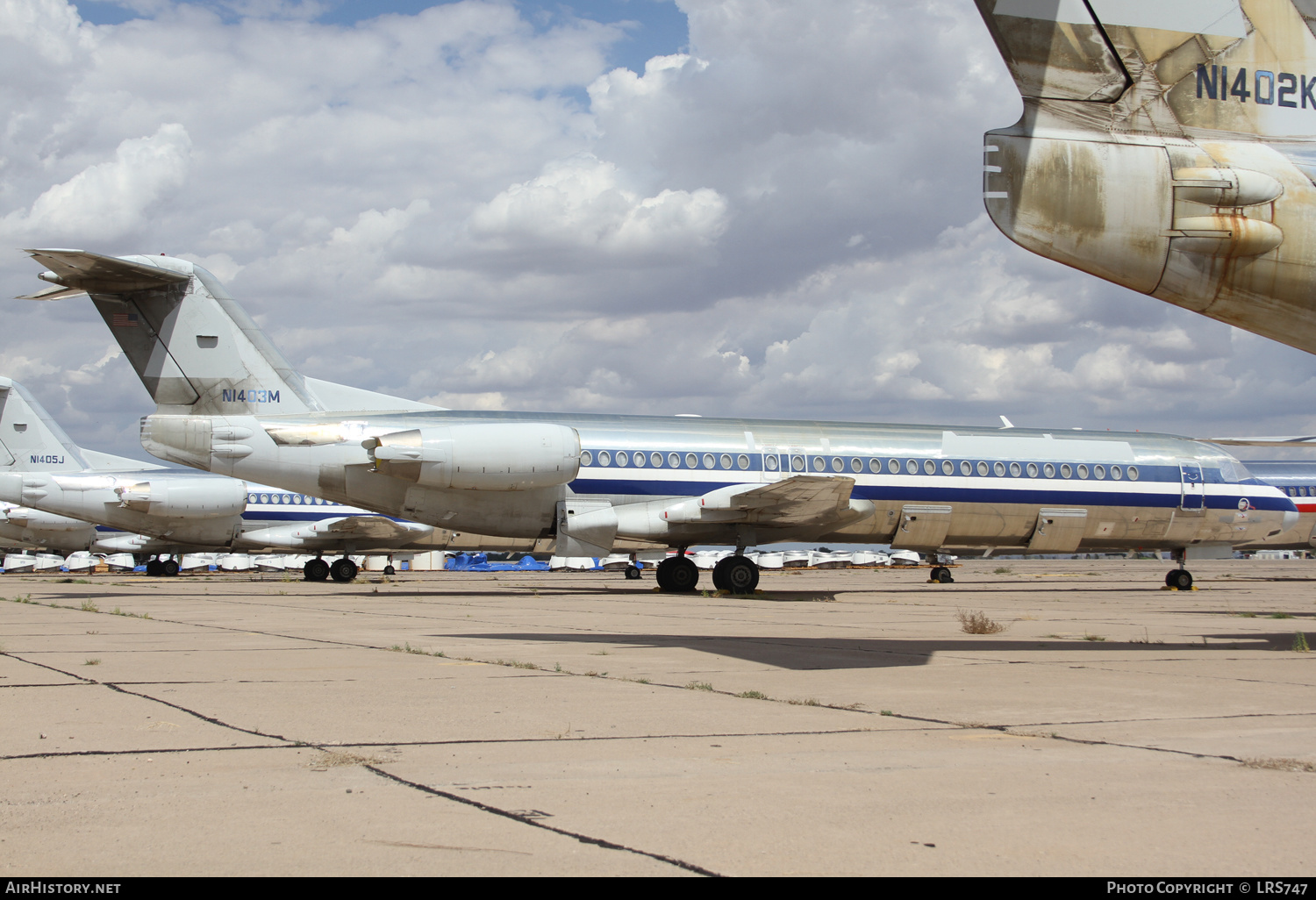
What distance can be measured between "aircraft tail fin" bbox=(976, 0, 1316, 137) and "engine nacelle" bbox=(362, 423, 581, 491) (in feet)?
44.3

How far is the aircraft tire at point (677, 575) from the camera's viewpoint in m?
23.7

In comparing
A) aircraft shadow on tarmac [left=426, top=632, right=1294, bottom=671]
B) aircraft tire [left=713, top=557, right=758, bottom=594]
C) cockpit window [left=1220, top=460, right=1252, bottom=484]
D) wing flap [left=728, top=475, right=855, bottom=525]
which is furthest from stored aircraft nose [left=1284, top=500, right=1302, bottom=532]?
aircraft shadow on tarmac [left=426, top=632, right=1294, bottom=671]

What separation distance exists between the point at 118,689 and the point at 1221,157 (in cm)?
943

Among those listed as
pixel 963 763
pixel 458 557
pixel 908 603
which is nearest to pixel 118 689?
pixel 963 763

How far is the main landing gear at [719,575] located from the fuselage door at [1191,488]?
10.6 meters

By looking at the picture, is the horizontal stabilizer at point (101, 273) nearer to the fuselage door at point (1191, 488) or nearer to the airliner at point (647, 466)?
the airliner at point (647, 466)

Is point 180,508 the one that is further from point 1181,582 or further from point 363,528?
point 1181,582

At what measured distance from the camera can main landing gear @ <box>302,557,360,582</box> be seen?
3241cm

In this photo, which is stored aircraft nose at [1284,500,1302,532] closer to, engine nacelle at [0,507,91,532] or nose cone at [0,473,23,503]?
nose cone at [0,473,23,503]

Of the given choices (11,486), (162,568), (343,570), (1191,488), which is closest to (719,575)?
(1191,488)

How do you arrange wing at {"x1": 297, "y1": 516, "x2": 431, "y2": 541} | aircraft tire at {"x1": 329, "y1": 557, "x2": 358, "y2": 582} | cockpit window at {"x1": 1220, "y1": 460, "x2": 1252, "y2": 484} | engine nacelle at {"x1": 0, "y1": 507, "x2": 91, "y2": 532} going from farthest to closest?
engine nacelle at {"x1": 0, "y1": 507, "x2": 91, "y2": 532} < wing at {"x1": 297, "y1": 516, "x2": 431, "y2": 541} < aircraft tire at {"x1": 329, "y1": 557, "x2": 358, "y2": 582} < cockpit window at {"x1": 1220, "y1": 460, "x2": 1252, "y2": 484}

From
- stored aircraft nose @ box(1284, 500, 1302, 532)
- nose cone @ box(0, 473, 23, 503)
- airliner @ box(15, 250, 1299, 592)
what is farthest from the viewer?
nose cone @ box(0, 473, 23, 503)

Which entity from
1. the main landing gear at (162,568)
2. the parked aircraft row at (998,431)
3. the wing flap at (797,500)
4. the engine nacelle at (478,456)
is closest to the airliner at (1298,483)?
the parked aircraft row at (998,431)

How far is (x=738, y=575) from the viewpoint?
22969mm
